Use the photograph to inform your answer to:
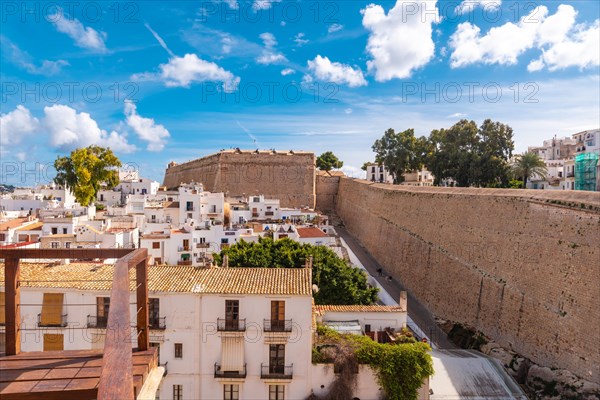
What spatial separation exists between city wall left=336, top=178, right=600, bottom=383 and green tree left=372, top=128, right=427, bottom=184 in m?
13.2

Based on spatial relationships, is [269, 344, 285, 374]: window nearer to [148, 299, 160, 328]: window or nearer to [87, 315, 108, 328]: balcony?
[148, 299, 160, 328]: window

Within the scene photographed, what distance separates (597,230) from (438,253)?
330 inches

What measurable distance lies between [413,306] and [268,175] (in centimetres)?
2385

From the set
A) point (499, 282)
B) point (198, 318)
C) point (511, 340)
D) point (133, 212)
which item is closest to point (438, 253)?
point (499, 282)

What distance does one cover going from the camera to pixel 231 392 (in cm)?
1001

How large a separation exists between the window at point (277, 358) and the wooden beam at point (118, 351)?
8379 mm

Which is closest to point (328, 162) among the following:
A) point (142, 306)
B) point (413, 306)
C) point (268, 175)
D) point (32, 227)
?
point (268, 175)

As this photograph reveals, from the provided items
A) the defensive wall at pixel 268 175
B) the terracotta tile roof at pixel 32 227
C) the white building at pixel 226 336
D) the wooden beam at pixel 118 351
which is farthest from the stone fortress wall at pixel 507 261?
the terracotta tile roof at pixel 32 227

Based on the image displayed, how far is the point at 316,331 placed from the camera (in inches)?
425

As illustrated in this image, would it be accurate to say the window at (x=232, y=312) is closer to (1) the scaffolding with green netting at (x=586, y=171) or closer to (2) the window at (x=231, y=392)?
(2) the window at (x=231, y=392)

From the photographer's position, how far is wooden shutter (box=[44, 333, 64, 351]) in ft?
30.5

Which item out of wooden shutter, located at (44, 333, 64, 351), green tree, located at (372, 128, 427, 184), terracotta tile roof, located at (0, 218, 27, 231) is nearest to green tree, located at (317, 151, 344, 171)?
green tree, located at (372, 128, 427, 184)

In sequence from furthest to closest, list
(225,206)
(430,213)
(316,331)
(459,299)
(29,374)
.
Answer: (225,206) → (430,213) → (459,299) → (316,331) → (29,374)

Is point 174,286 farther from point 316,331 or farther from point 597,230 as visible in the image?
point 597,230
